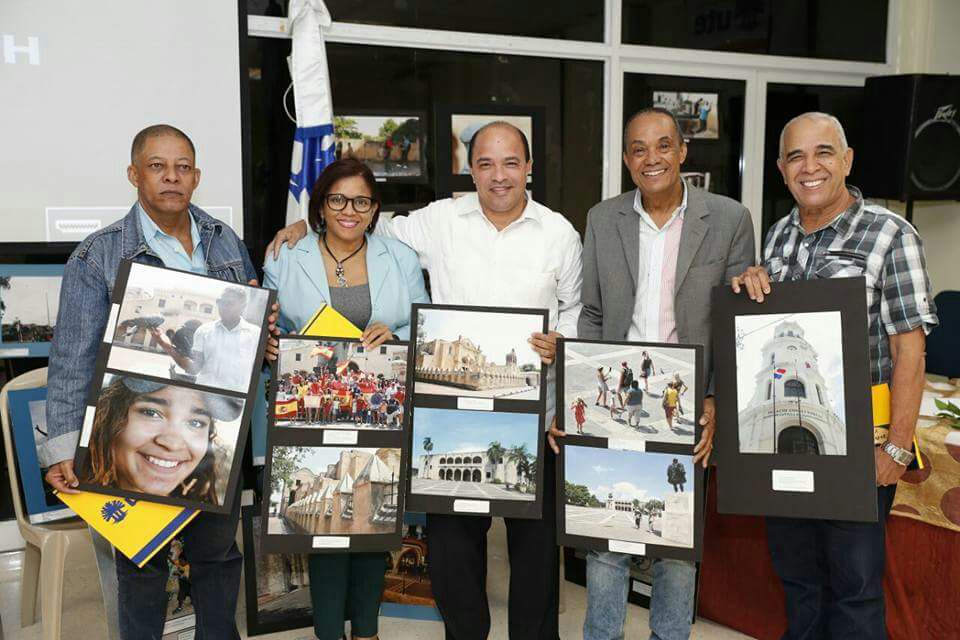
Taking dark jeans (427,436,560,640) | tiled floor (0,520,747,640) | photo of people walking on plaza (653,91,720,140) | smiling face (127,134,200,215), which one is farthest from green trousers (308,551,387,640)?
photo of people walking on plaza (653,91,720,140)

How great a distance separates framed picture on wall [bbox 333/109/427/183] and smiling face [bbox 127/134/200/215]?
2.04m

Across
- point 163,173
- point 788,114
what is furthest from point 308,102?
point 788,114

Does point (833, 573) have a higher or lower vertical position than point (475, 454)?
lower

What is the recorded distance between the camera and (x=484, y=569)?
248cm

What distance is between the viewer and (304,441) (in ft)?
7.23

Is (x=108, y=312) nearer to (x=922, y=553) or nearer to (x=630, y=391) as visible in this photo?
(x=630, y=391)

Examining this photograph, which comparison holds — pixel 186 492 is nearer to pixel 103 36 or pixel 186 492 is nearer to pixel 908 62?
pixel 103 36

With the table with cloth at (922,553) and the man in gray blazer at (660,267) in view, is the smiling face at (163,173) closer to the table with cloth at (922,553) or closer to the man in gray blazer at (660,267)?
the man in gray blazer at (660,267)

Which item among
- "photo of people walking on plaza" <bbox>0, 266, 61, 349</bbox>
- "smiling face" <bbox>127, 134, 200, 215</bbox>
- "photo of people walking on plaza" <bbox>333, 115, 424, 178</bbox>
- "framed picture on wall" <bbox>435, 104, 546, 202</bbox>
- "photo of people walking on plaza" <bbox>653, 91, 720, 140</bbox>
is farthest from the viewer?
"photo of people walking on plaza" <bbox>653, 91, 720, 140</bbox>

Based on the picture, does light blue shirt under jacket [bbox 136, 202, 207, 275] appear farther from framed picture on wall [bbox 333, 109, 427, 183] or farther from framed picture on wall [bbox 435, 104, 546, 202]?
framed picture on wall [bbox 333, 109, 427, 183]

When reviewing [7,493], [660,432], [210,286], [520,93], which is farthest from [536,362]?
[7,493]

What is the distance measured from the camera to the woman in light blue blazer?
2.37 m

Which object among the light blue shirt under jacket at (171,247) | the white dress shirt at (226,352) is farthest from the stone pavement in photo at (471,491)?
the light blue shirt under jacket at (171,247)
